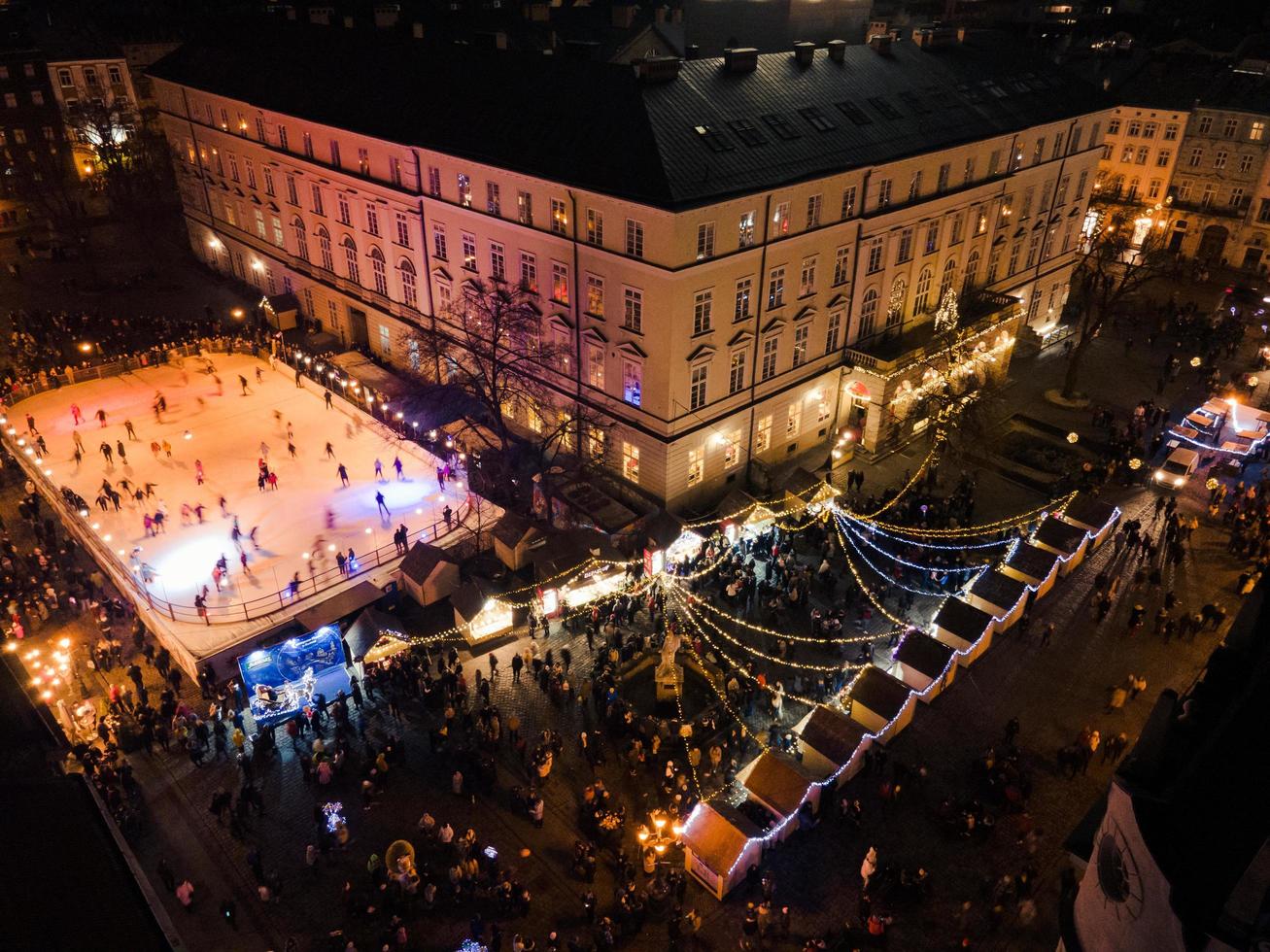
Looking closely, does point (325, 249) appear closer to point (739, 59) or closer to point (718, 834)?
point (739, 59)

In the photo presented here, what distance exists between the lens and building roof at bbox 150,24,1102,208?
3797 cm

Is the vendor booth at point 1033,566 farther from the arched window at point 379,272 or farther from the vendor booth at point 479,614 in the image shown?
the arched window at point 379,272

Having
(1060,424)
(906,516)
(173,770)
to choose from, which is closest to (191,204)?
(173,770)

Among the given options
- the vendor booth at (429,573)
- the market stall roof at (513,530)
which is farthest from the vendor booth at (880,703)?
the vendor booth at (429,573)

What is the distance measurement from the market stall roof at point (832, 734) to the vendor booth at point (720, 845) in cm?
390

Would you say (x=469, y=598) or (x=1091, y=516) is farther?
(x=1091, y=516)

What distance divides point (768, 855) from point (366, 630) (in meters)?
17.1

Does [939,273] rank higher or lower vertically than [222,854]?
higher

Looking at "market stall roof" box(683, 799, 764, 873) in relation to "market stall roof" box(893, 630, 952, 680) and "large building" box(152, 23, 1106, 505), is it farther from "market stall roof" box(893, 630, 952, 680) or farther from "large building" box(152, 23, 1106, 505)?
"large building" box(152, 23, 1106, 505)

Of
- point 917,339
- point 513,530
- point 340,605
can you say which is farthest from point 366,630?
point 917,339

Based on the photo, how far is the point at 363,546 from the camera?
134 ft

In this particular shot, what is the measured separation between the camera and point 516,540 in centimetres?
3912

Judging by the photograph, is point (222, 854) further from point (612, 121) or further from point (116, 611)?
point (612, 121)

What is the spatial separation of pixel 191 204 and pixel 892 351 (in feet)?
200
